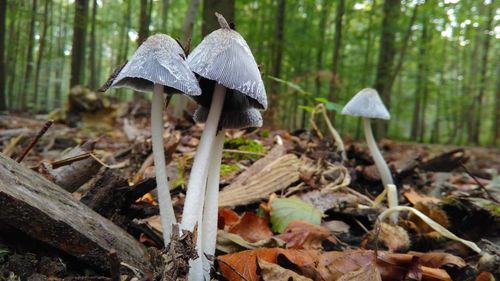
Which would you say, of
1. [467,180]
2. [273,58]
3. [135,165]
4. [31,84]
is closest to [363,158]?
[467,180]

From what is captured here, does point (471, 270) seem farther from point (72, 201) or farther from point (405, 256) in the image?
point (72, 201)

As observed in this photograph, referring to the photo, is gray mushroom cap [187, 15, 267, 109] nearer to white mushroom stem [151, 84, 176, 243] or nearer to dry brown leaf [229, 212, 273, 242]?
white mushroom stem [151, 84, 176, 243]

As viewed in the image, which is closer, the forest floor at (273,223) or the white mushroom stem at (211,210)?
the forest floor at (273,223)

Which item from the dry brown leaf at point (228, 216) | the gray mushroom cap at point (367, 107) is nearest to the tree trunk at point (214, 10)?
the gray mushroom cap at point (367, 107)

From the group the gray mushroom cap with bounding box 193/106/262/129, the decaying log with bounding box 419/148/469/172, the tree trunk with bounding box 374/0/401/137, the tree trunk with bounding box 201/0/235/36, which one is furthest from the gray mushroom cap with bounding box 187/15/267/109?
the tree trunk with bounding box 374/0/401/137

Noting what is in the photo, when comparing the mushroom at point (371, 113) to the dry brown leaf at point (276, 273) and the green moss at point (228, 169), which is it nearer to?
the green moss at point (228, 169)
